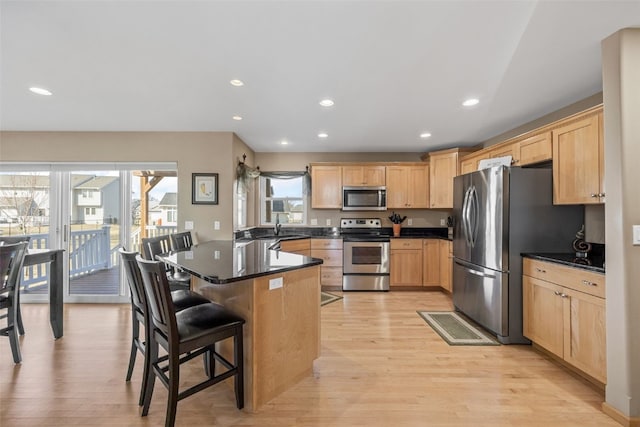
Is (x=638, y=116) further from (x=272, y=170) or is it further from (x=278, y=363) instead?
(x=272, y=170)

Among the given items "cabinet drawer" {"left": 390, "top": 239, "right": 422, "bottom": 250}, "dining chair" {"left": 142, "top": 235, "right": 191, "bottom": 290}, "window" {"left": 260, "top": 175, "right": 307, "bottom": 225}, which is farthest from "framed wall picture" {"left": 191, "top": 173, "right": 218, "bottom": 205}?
"cabinet drawer" {"left": 390, "top": 239, "right": 422, "bottom": 250}

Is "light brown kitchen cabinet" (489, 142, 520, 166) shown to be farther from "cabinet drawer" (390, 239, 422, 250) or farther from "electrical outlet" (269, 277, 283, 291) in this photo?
"electrical outlet" (269, 277, 283, 291)

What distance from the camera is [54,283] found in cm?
279

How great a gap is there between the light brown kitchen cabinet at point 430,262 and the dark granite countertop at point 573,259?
182 cm

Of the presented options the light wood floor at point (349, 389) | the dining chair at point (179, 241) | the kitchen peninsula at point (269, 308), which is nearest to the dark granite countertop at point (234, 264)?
the kitchen peninsula at point (269, 308)

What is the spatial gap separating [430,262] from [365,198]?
4.94ft

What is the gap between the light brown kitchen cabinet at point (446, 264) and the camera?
4125mm

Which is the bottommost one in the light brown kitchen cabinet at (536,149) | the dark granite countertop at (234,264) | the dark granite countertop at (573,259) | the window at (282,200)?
the dark granite countertop at (573,259)

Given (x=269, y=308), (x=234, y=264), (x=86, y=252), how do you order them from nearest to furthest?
(x=269, y=308) → (x=234, y=264) → (x=86, y=252)

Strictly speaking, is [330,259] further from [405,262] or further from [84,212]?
[84,212]

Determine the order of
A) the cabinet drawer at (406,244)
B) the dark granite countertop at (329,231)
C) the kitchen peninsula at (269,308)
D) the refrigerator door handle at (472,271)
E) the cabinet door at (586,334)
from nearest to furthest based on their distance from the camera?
the kitchen peninsula at (269,308) < the cabinet door at (586,334) < the refrigerator door handle at (472,271) < the cabinet drawer at (406,244) < the dark granite countertop at (329,231)

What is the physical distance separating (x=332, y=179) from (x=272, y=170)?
3.84 ft

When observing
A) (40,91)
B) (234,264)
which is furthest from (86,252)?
(234,264)

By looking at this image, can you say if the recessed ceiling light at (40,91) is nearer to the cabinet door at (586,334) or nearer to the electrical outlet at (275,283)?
the electrical outlet at (275,283)
